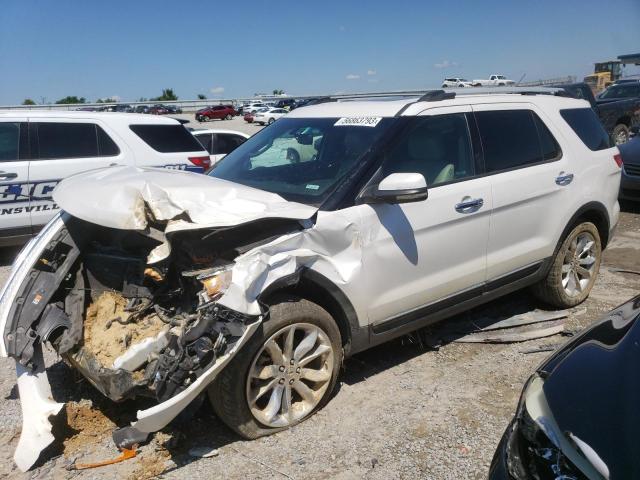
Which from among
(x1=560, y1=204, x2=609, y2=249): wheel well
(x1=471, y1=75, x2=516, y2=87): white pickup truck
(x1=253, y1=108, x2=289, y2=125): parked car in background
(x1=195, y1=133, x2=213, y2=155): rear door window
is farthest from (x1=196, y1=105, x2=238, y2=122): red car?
(x1=560, y1=204, x2=609, y2=249): wheel well

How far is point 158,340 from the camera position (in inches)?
114

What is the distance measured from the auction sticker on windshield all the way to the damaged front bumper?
1.66 m

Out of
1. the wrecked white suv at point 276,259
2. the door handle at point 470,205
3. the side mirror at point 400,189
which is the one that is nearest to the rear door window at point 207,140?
the wrecked white suv at point 276,259

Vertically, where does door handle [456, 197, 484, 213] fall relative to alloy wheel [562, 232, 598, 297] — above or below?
above

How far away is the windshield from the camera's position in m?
3.65

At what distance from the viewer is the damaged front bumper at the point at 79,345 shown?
2748mm

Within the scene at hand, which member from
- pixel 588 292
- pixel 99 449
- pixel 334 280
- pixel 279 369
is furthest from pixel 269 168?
pixel 588 292

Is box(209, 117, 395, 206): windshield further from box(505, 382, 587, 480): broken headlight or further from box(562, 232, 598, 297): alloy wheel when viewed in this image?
box(562, 232, 598, 297): alloy wheel

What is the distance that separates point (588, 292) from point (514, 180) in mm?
1725

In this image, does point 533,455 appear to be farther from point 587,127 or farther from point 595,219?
point 587,127

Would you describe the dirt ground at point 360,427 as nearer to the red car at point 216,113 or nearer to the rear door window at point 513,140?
the rear door window at point 513,140

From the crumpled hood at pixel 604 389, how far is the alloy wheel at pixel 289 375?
1379 millimetres

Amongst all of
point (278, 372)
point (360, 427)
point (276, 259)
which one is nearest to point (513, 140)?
point (276, 259)

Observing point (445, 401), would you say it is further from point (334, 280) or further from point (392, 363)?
point (334, 280)
